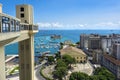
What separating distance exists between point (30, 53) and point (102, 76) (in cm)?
1437

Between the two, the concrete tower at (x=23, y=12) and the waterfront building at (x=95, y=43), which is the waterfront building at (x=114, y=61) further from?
the concrete tower at (x=23, y=12)

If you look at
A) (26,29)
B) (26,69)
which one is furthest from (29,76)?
(26,29)

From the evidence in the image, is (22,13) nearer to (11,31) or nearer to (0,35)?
(11,31)

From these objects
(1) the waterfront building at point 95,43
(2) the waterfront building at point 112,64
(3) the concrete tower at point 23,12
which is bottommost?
(2) the waterfront building at point 112,64

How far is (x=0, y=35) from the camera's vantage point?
8109 mm

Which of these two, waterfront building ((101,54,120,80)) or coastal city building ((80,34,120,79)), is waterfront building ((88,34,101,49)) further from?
waterfront building ((101,54,120,80))

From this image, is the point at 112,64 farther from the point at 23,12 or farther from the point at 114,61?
the point at 23,12

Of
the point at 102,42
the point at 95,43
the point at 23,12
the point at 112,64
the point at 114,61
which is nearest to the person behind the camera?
the point at 23,12

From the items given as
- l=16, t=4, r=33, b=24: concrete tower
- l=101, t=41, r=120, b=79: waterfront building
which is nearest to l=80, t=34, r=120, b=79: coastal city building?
l=101, t=41, r=120, b=79: waterfront building

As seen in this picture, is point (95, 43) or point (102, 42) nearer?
point (102, 42)

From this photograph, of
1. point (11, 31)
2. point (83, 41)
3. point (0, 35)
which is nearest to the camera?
point (0, 35)

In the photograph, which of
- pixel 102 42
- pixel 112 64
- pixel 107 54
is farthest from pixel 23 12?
pixel 102 42

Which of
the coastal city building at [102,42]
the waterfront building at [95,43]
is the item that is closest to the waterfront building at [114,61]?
the coastal city building at [102,42]

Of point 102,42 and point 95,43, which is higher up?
point 102,42
